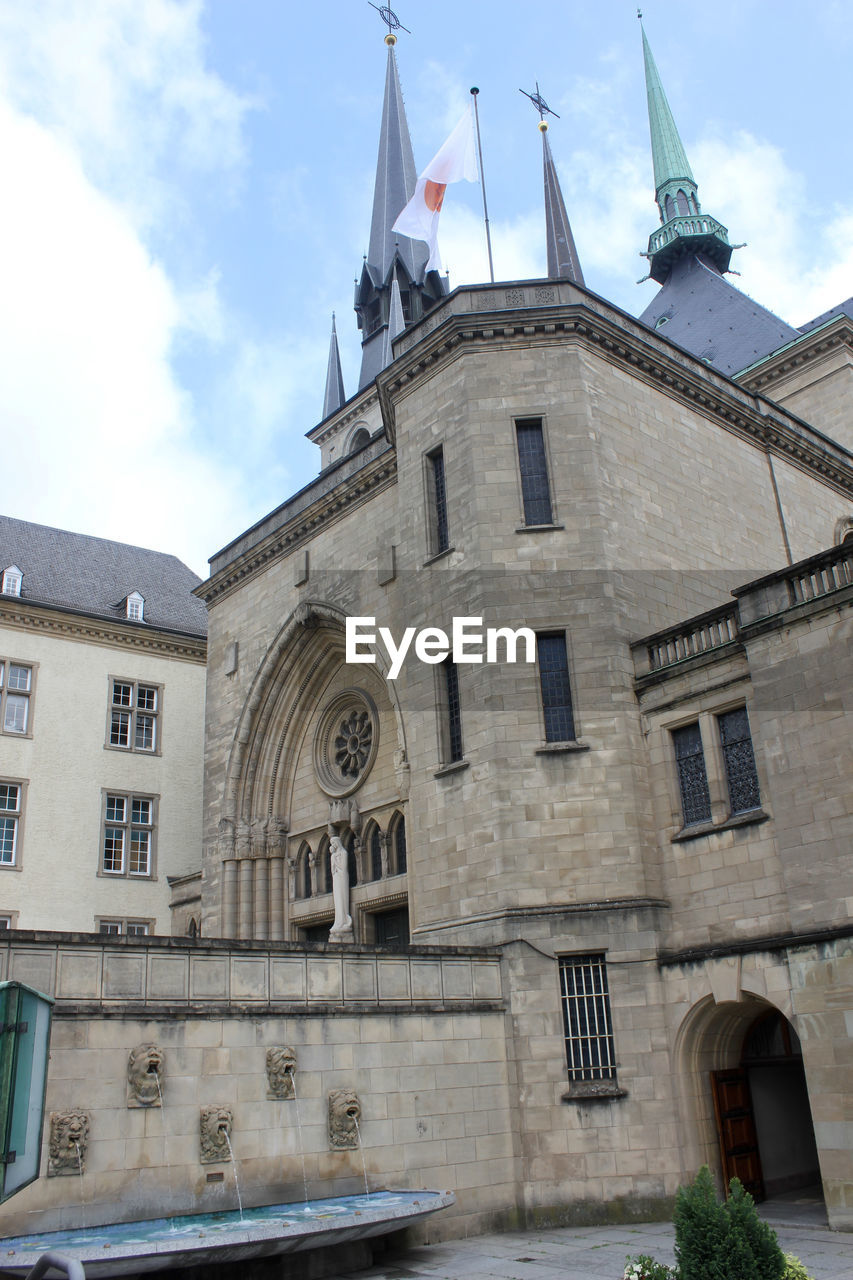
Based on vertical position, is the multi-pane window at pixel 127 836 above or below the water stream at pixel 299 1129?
above

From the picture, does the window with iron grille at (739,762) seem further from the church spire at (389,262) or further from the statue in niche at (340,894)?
the church spire at (389,262)

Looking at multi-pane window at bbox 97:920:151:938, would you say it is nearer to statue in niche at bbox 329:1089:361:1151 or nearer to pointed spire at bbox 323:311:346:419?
statue in niche at bbox 329:1089:361:1151

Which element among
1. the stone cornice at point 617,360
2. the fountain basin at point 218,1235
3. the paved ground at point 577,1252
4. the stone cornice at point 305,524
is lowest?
the paved ground at point 577,1252

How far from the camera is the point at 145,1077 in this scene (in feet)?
40.3

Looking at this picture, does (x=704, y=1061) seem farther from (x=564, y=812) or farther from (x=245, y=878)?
(x=245, y=878)

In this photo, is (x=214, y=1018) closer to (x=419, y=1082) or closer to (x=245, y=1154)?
(x=245, y=1154)

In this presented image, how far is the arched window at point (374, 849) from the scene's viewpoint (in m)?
22.9

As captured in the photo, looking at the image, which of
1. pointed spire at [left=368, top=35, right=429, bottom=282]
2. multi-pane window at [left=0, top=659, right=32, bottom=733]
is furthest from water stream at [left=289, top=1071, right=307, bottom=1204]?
pointed spire at [left=368, top=35, right=429, bottom=282]

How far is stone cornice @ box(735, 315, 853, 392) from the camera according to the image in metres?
32.2

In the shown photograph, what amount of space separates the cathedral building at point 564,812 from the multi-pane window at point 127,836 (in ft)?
24.8

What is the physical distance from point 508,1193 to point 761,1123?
13.3ft

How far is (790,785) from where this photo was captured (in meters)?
14.7

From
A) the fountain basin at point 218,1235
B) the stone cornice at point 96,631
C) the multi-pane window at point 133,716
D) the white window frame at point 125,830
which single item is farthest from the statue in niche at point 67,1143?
the stone cornice at point 96,631

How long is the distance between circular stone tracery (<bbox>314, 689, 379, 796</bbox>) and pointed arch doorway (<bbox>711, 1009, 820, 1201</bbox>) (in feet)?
33.1
